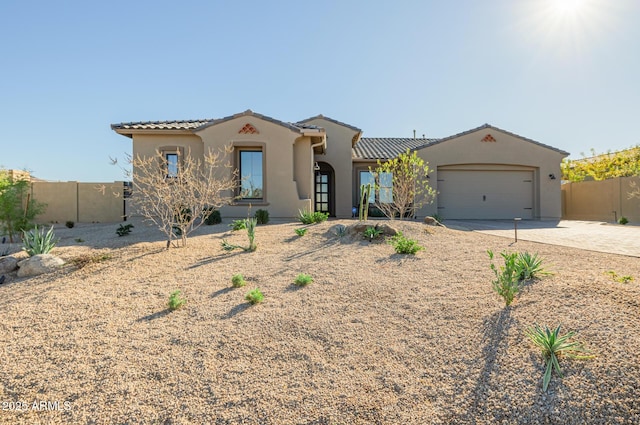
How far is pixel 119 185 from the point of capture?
1370cm

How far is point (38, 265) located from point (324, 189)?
1200 centimetres

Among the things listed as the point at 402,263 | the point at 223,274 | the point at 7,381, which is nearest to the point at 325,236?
the point at 402,263

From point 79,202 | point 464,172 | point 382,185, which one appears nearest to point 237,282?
point 382,185

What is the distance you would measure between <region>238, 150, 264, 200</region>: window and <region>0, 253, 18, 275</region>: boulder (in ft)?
20.9

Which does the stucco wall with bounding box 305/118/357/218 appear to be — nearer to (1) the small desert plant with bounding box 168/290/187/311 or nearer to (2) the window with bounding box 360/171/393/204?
(2) the window with bounding box 360/171/393/204

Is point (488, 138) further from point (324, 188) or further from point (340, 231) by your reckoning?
point (340, 231)

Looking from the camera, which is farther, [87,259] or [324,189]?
[324,189]

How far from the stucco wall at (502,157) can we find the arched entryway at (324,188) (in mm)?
4349

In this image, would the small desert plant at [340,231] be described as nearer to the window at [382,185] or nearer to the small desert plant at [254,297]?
the small desert plant at [254,297]

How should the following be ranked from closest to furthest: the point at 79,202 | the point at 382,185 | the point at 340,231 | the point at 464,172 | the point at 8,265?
1. the point at 8,265
2. the point at 340,231
3. the point at 79,202
4. the point at 382,185
5. the point at 464,172

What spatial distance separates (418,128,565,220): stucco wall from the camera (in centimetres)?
1488

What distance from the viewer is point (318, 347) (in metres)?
3.25

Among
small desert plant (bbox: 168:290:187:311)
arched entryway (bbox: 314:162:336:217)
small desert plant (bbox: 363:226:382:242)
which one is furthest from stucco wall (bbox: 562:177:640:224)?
small desert plant (bbox: 168:290:187:311)

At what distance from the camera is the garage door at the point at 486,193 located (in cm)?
1516
